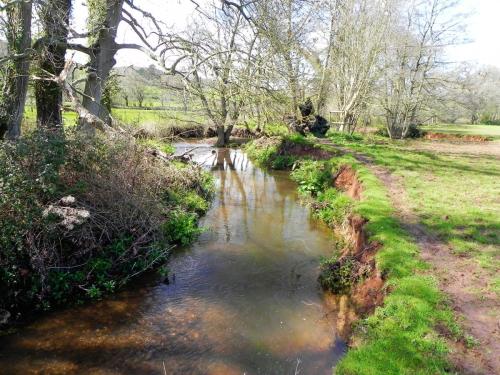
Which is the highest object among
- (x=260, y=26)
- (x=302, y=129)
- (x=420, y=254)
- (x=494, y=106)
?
(x=494, y=106)

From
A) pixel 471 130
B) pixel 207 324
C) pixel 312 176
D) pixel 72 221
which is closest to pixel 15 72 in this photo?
pixel 72 221

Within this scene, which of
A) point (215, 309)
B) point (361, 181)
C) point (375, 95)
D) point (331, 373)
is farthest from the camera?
point (375, 95)

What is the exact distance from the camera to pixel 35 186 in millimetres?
5957

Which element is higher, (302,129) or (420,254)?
(302,129)

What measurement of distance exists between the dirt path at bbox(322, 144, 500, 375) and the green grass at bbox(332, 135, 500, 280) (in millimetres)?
274

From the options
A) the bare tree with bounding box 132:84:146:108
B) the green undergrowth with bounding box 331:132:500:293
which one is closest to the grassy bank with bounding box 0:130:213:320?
the green undergrowth with bounding box 331:132:500:293

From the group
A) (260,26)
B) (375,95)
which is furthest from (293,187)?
(375,95)

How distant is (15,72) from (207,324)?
837 centimetres

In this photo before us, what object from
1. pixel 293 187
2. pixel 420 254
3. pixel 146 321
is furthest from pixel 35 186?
pixel 293 187

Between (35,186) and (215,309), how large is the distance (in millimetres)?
3638

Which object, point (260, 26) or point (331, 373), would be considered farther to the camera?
point (260, 26)

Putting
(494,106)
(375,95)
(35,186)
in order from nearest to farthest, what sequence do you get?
(35,186) < (375,95) < (494,106)

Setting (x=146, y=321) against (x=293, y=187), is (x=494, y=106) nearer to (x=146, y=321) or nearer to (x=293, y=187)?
(x=293, y=187)

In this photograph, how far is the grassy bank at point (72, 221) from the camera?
18.9 ft
